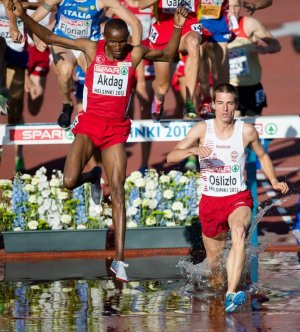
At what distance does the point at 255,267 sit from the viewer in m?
14.7

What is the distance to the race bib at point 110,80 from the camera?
14.1m

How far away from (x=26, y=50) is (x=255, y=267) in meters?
4.60

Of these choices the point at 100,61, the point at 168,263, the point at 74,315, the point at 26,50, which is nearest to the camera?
the point at 74,315

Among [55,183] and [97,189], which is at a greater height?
[55,183]

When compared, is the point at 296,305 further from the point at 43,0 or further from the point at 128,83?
the point at 43,0

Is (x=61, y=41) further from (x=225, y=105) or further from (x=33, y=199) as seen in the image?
(x=33, y=199)

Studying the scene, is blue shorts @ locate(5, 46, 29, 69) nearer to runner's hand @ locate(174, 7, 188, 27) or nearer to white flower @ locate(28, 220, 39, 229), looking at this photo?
white flower @ locate(28, 220, 39, 229)

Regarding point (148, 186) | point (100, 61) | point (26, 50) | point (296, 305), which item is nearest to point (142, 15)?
point (26, 50)

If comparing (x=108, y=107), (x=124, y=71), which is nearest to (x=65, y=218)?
(x=108, y=107)

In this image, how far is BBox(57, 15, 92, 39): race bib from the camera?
16.4 meters

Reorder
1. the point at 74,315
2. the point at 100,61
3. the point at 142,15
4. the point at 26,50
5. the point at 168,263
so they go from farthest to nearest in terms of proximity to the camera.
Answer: the point at 142,15 → the point at 26,50 → the point at 168,263 → the point at 100,61 → the point at 74,315

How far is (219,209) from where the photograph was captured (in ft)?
44.0

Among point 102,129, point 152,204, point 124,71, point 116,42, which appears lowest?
point 152,204

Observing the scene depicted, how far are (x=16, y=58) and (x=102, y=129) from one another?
3.83 meters
